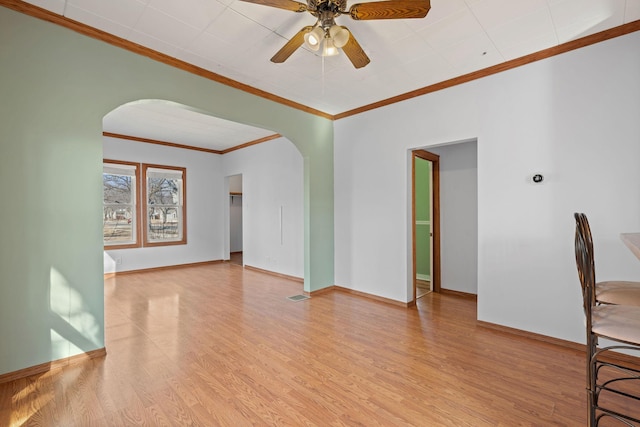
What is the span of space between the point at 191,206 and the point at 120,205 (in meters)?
1.45

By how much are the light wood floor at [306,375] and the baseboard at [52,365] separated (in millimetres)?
57

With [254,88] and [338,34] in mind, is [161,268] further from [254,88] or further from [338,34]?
[338,34]

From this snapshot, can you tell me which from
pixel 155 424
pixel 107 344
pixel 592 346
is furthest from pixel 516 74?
pixel 107 344

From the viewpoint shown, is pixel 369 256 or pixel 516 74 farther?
pixel 369 256

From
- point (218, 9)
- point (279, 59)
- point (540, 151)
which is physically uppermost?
point (218, 9)

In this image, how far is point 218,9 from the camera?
2414 mm

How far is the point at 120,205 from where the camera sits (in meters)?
6.38

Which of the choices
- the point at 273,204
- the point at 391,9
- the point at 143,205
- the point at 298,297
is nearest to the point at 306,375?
the point at 298,297

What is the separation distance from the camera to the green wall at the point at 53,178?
7.59 ft

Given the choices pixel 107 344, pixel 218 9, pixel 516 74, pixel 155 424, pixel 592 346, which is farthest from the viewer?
pixel 516 74

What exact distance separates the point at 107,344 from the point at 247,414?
74.8 inches

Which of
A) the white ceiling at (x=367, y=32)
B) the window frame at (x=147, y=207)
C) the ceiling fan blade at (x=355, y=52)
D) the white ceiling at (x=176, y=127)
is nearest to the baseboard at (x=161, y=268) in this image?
the window frame at (x=147, y=207)

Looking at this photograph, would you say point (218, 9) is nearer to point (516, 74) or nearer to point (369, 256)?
point (516, 74)

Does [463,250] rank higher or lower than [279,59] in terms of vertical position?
lower
